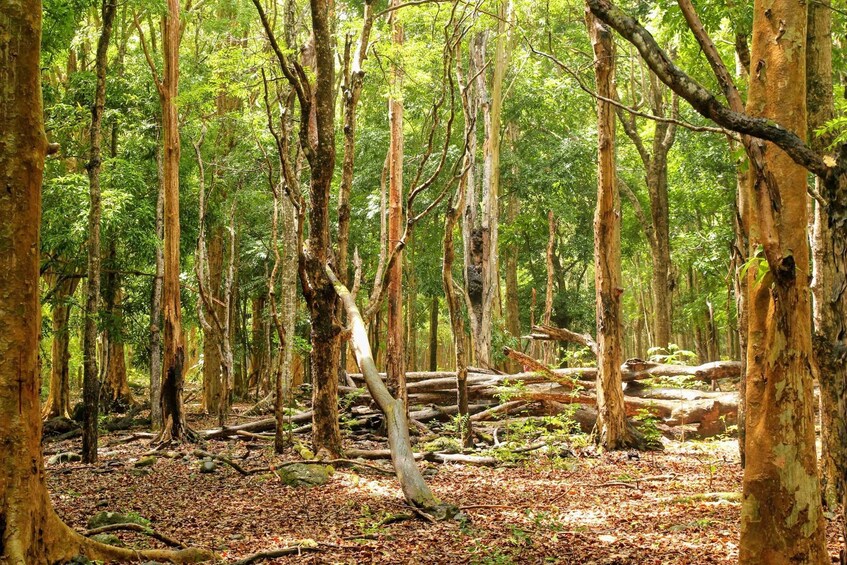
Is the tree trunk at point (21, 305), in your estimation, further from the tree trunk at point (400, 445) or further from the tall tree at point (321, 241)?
the tall tree at point (321, 241)

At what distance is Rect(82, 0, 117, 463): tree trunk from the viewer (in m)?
9.59

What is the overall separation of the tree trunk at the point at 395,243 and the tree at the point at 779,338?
6796mm

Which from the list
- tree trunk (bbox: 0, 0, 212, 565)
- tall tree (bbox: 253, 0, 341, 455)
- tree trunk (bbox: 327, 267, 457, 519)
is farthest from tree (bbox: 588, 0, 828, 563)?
tall tree (bbox: 253, 0, 341, 455)

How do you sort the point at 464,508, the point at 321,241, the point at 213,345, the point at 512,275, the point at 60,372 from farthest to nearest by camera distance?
the point at 512,275
the point at 213,345
the point at 60,372
the point at 321,241
the point at 464,508

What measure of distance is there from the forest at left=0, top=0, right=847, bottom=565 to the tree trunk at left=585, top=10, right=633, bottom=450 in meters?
0.05

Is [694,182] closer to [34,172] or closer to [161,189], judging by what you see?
[161,189]

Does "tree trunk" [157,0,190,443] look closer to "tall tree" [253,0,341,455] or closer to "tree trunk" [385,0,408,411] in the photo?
"tree trunk" [385,0,408,411]

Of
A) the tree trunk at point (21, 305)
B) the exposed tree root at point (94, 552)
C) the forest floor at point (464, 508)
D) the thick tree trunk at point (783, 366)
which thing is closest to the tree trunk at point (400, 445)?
the forest floor at point (464, 508)

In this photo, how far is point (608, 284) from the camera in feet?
35.2

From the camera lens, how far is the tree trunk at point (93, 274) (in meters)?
9.59

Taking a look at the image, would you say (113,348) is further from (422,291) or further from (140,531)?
(140,531)

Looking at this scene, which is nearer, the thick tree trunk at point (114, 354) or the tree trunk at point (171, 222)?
the tree trunk at point (171, 222)

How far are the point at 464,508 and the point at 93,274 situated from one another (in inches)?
259

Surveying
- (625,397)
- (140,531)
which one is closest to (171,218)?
(140,531)
